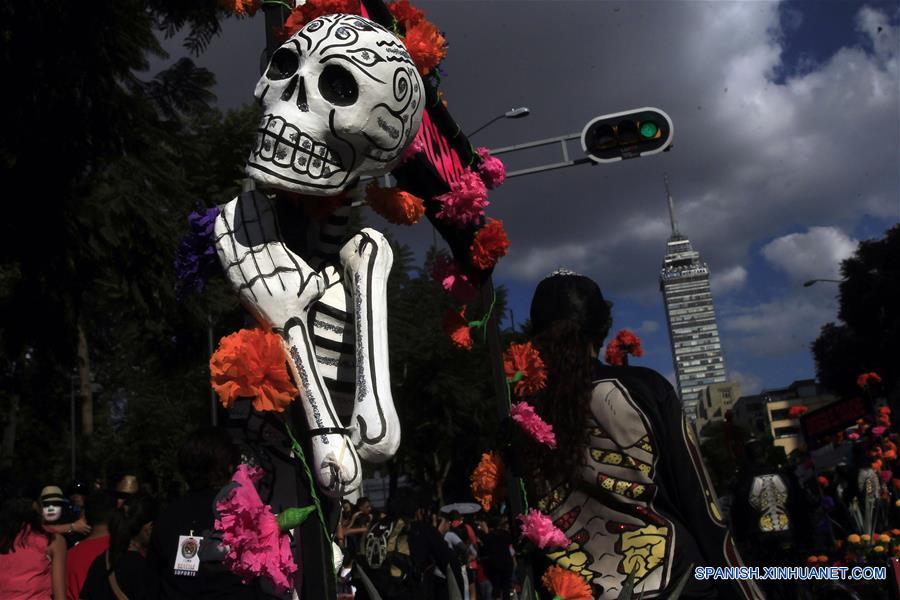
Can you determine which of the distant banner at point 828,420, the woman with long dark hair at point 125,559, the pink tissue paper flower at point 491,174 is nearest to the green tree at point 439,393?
the distant banner at point 828,420

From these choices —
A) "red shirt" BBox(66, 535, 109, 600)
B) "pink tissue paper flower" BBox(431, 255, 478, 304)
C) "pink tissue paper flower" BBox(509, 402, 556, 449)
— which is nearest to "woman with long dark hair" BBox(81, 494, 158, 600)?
"red shirt" BBox(66, 535, 109, 600)

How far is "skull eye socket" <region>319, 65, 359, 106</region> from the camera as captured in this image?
2.55 metres

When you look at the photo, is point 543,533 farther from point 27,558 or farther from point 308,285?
point 27,558

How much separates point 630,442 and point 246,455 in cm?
121

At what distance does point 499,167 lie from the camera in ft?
13.6

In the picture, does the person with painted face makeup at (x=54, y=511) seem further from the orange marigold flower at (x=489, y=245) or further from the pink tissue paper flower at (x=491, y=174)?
the pink tissue paper flower at (x=491, y=174)

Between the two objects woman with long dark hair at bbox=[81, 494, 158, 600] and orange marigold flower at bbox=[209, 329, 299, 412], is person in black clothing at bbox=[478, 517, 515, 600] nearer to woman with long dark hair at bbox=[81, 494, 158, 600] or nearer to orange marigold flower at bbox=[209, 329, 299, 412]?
woman with long dark hair at bbox=[81, 494, 158, 600]

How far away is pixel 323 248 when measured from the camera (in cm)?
273

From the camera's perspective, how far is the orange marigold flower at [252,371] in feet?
7.23

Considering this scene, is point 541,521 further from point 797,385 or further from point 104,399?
point 797,385

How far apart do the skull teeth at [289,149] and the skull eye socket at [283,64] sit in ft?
0.54

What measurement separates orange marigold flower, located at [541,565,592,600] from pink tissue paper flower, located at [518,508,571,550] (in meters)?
0.08

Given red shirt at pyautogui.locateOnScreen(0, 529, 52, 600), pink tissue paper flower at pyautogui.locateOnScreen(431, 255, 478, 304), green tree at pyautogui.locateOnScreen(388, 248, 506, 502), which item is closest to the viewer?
pink tissue paper flower at pyautogui.locateOnScreen(431, 255, 478, 304)

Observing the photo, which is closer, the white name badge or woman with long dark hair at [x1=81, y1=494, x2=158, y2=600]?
the white name badge
